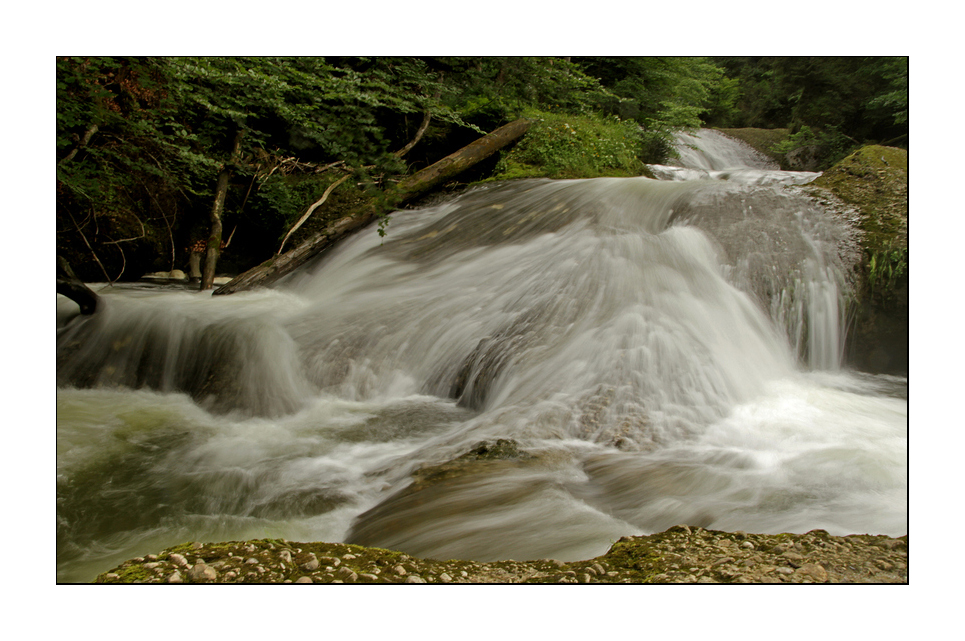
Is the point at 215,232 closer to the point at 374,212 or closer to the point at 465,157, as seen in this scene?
the point at 374,212

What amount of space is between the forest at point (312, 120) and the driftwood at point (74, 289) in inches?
3.1

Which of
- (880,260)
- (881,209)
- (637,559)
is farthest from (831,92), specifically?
(637,559)

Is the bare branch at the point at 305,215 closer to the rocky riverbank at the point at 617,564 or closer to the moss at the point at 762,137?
the rocky riverbank at the point at 617,564

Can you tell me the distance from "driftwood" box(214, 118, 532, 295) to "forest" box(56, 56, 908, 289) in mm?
104

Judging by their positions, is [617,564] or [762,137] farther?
[762,137]

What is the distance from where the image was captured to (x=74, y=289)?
118 inches

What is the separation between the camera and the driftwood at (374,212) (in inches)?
150

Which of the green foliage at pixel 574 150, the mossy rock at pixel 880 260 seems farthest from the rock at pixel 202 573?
the green foliage at pixel 574 150

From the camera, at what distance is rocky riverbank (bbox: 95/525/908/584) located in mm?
1847

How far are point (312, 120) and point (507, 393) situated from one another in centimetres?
190

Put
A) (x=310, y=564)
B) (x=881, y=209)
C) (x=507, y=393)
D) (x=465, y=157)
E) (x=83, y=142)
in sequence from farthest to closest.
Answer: (x=465, y=157) < (x=881, y=209) < (x=83, y=142) < (x=507, y=393) < (x=310, y=564)

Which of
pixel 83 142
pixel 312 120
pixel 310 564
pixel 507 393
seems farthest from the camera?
pixel 312 120

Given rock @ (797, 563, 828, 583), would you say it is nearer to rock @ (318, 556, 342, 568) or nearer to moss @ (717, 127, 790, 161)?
rock @ (318, 556, 342, 568)
